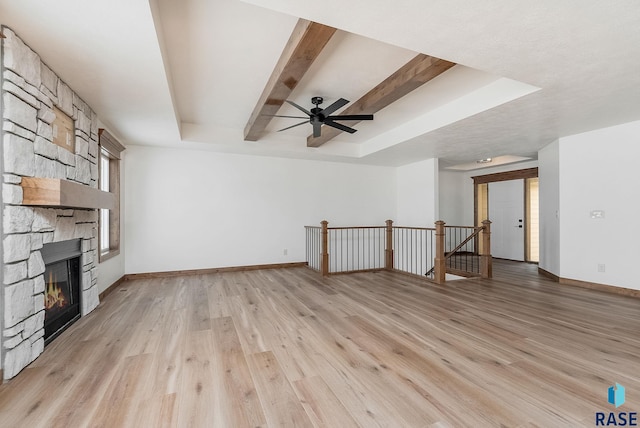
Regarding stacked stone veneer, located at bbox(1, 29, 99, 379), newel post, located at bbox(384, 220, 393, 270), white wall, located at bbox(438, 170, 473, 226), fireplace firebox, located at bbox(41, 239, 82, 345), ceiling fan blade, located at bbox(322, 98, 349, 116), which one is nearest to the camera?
stacked stone veneer, located at bbox(1, 29, 99, 379)

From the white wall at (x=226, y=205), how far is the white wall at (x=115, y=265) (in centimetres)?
11

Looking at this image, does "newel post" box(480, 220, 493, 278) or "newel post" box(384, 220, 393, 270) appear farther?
"newel post" box(384, 220, 393, 270)

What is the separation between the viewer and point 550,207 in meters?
5.02

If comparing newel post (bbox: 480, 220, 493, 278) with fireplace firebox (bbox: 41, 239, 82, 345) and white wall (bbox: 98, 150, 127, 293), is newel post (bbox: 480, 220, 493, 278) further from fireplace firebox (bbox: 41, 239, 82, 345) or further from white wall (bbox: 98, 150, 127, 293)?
white wall (bbox: 98, 150, 127, 293)

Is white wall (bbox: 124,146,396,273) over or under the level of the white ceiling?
under

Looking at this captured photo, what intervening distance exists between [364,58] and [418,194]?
14.2 feet

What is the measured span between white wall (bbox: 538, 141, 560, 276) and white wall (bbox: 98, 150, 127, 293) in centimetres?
698

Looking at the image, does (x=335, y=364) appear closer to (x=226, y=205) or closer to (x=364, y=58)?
(x=364, y=58)

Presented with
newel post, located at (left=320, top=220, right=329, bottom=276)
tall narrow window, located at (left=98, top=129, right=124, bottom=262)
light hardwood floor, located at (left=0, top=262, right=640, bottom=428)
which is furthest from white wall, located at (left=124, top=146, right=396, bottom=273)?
light hardwood floor, located at (left=0, top=262, right=640, bottom=428)

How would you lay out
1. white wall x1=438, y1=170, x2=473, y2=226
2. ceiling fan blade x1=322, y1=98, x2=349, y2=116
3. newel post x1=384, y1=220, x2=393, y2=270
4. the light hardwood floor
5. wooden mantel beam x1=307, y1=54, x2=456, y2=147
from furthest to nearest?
white wall x1=438, y1=170, x2=473, y2=226, newel post x1=384, y1=220, x2=393, y2=270, ceiling fan blade x1=322, y1=98, x2=349, y2=116, wooden mantel beam x1=307, y1=54, x2=456, y2=147, the light hardwood floor

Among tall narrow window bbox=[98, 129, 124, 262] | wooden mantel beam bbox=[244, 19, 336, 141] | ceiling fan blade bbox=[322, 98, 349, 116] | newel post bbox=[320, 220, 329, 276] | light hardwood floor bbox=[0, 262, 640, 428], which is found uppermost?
wooden mantel beam bbox=[244, 19, 336, 141]

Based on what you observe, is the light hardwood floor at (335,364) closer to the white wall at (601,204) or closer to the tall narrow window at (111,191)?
the white wall at (601,204)

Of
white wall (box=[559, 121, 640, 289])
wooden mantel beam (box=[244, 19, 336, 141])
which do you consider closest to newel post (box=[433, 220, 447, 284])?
white wall (box=[559, 121, 640, 289])

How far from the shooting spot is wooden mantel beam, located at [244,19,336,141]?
6.99 ft
